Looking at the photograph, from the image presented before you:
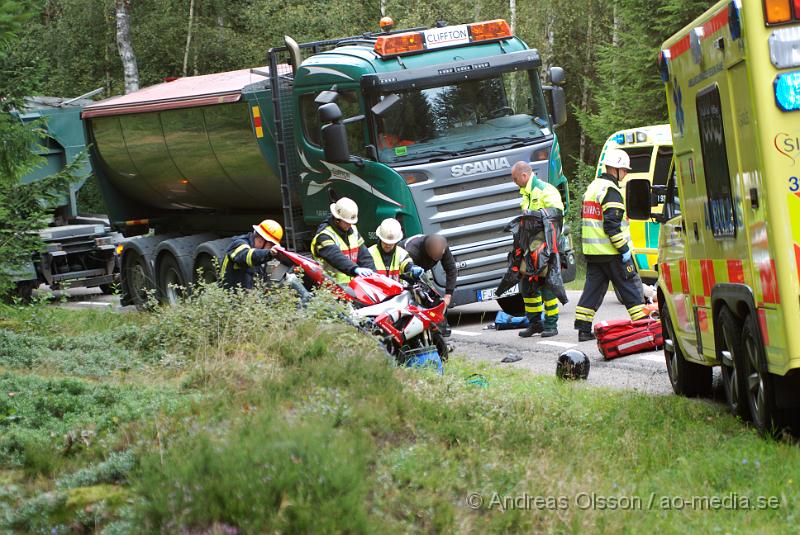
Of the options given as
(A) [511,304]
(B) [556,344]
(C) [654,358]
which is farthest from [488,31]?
(C) [654,358]

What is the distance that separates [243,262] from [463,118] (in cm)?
393

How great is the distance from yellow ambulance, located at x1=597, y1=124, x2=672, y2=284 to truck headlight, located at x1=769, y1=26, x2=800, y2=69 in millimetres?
9815

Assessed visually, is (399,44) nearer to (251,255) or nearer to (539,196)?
(539,196)

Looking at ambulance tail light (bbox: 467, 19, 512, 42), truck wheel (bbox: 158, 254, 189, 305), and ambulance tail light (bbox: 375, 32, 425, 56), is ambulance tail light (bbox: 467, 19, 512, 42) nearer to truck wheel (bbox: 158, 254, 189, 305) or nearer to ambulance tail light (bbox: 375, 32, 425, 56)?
ambulance tail light (bbox: 375, 32, 425, 56)

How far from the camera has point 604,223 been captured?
1262 centimetres

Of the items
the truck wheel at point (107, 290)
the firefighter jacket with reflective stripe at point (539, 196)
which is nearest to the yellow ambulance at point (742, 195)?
the firefighter jacket with reflective stripe at point (539, 196)

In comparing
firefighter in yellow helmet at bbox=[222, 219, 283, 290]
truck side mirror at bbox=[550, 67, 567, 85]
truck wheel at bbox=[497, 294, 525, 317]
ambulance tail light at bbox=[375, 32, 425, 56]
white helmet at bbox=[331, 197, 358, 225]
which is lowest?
truck wheel at bbox=[497, 294, 525, 317]

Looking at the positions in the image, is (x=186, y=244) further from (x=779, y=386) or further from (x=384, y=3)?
(x=384, y=3)

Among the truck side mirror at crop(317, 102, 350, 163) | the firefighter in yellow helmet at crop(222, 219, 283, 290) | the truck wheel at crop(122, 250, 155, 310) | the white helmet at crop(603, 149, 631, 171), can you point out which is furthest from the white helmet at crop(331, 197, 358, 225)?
the truck wheel at crop(122, 250, 155, 310)

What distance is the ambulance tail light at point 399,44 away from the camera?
1456 cm

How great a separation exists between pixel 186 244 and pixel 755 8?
40.3 ft

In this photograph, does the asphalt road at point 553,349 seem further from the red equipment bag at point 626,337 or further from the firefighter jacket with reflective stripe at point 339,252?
the firefighter jacket with reflective stripe at point 339,252

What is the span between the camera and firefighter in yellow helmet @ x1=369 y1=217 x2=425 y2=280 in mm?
11875

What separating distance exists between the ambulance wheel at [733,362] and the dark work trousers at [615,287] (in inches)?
164
